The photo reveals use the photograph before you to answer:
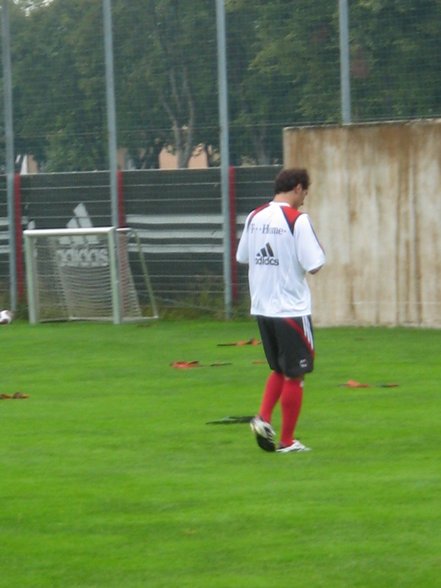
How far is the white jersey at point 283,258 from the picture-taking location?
9758 millimetres

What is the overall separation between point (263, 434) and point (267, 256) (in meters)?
1.13

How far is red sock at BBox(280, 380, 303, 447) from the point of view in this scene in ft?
32.0

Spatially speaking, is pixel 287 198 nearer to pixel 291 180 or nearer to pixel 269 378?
pixel 291 180

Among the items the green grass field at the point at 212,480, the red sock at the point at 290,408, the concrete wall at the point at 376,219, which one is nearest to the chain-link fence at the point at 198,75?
the concrete wall at the point at 376,219

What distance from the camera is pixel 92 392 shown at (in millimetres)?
13117

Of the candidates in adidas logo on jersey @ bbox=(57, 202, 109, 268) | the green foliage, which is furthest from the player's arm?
adidas logo on jersey @ bbox=(57, 202, 109, 268)

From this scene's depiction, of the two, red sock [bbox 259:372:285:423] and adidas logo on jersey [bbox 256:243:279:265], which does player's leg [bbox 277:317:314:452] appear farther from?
adidas logo on jersey [bbox 256:243:279:265]

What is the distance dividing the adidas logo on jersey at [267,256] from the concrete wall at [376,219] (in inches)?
326

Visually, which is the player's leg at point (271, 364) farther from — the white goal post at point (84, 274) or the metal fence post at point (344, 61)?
the white goal post at point (84, 274)

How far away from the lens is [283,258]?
32.3 ft

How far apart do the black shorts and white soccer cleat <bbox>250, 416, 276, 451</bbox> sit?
356 millimetres

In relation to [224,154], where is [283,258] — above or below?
below

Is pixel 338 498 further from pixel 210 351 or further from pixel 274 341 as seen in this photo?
pixel 210 351

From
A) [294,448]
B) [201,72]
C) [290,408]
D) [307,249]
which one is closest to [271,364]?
[290,408]
